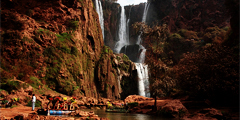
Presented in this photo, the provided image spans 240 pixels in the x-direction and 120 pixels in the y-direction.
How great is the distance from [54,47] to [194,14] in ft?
162

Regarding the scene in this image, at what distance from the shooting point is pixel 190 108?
57.7 feet

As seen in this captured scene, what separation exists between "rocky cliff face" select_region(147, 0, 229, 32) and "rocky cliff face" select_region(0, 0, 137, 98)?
1370 inches

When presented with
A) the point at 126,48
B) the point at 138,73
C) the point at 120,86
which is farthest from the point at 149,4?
the point at 120,86

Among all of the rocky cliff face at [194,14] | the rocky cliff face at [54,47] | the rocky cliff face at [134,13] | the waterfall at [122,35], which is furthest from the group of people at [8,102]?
the rocky cliff face at [134,13]

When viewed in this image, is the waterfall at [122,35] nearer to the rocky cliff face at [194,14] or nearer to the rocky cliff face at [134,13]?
Result: the rocky cliff face at [134,13]

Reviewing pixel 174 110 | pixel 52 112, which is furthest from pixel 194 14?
pixel 52 112

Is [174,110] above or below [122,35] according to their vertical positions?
below

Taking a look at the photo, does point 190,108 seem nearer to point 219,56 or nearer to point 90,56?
point 219,56

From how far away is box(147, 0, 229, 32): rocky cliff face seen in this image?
53.2 meters

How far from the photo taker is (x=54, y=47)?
981 inches

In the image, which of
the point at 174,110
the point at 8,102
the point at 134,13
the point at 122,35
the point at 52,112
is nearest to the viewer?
the point at 52,112

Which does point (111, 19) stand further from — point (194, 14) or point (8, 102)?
point (8, 102)

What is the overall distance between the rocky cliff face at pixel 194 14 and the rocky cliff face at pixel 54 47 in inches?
1370

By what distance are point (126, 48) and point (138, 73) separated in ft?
59.8
